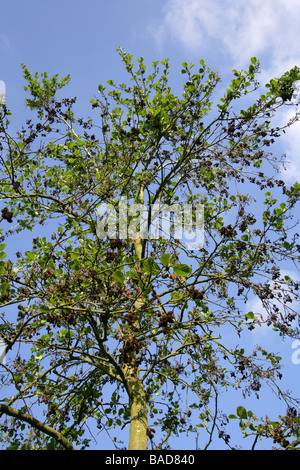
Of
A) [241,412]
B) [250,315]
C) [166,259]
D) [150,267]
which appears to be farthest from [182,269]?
[250,315]

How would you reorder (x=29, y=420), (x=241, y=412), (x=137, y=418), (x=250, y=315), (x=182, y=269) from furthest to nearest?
(x=137, y=418), (x=250, y=315), (x=29, y=420), (x=241, y=412), (x=182, y=269)

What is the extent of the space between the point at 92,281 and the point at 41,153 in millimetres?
4201

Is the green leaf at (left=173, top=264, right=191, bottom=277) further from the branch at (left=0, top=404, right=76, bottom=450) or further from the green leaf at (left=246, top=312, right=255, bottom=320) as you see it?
the branch at (left=0, top=404, right=76, bottom=450)

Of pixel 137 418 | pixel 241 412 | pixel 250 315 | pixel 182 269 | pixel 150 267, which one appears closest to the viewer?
pixel 182 269

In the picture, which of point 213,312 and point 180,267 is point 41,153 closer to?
point 213,312

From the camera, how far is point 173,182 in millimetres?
8812

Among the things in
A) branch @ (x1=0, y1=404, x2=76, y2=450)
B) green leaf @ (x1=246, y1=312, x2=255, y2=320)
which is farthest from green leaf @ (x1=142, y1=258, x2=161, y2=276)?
branch @ (x1=0, y1=404, x2=76, y2=450)

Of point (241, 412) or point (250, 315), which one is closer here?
point (241, 412)

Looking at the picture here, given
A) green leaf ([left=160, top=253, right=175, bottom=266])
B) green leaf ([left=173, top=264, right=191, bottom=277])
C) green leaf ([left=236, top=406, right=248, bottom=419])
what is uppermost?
green leaf ([left=160, top=253, right=175, bottom=266])

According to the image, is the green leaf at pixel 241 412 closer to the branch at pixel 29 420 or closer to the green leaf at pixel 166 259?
the green leaf at pixel 166 259

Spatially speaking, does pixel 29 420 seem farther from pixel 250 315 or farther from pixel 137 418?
pixel 250 315

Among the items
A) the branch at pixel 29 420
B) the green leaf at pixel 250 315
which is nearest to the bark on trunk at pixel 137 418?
the branch at pixel 29 420

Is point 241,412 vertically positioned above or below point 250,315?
below
